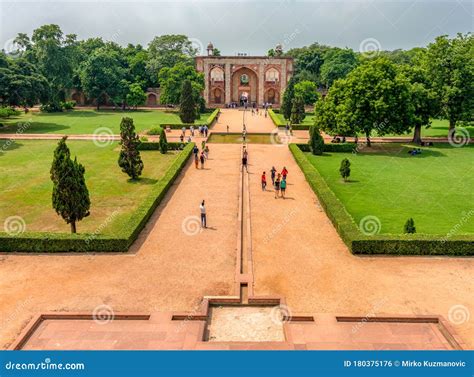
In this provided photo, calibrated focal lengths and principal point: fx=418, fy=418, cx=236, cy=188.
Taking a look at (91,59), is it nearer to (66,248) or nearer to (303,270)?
(66,248)

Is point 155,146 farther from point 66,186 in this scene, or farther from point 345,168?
point 66,186

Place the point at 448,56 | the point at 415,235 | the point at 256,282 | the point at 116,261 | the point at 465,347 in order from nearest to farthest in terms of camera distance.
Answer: the point at 465,347
the point at 256,282
the point at 116,261
the point at 415,235
the point at 448,56

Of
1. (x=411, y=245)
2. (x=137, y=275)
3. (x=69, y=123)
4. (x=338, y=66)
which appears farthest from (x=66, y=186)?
(x=338, y=66)

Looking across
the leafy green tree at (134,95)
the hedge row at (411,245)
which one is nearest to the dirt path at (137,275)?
the hedge row at (411,245)

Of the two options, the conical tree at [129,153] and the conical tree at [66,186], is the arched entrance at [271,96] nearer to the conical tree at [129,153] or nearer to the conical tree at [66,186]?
the conical tree at [129,153]

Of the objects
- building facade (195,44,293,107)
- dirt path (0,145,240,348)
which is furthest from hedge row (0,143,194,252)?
building facade (195,44,293,107)

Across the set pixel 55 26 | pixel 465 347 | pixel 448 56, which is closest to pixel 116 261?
pixel 465 347
